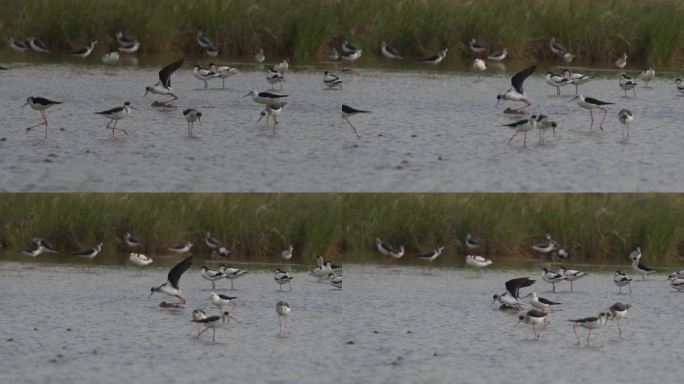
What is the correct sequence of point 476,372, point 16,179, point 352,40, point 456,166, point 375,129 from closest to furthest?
point 476,372, point 16,179, point 456,166, point 375,129, point 352,40

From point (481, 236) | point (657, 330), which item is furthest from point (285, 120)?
point (481, 236)

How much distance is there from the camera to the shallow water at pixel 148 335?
848 cm

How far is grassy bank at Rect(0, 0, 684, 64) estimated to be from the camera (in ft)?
44.2

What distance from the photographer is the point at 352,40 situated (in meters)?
A: 13.9

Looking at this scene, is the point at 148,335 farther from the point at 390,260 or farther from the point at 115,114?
the point at 390,260

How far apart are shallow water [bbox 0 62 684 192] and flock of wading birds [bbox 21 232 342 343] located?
112cm

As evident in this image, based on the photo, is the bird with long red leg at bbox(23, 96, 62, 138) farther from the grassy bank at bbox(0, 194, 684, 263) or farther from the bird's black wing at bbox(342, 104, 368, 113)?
the grassy bank at bbox(0, 194, 684, 263)

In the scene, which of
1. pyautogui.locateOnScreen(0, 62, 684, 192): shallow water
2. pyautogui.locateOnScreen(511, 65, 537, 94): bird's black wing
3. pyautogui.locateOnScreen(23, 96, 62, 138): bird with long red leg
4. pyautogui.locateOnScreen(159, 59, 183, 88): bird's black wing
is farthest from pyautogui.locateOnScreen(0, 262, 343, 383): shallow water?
pyautogui.locateOnScreen(511, 65, 537, 94): bird's black wing

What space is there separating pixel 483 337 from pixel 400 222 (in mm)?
4190

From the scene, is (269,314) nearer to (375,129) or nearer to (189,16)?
(375,129)

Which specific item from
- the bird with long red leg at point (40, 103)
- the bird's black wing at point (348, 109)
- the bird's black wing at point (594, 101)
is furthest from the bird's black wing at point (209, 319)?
the bird's black wing at point (594, 101)

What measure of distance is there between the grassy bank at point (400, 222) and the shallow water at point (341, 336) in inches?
38.7

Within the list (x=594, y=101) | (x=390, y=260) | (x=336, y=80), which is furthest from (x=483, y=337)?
(x=390, y=260)

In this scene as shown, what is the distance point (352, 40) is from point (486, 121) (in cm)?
316
